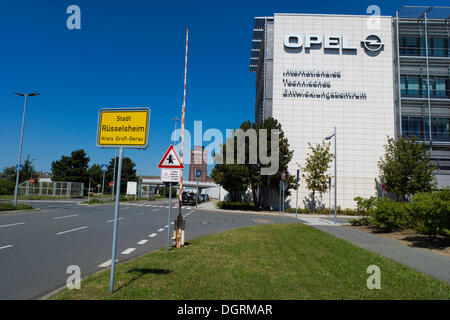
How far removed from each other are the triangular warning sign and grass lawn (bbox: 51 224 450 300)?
2.32 metres

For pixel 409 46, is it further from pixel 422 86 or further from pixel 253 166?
pixel 253 166

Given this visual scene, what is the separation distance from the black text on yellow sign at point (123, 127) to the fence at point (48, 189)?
46084 millimetres

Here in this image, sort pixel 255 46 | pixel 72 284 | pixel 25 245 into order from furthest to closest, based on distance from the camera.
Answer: pixel 255 46, pixel 25 245, pixel 72 284

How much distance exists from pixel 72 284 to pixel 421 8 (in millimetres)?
46179

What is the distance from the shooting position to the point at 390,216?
12570mm

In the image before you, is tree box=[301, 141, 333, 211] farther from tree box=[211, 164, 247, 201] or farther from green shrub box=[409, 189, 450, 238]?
green shrub box=[409, 189, 450, 238]

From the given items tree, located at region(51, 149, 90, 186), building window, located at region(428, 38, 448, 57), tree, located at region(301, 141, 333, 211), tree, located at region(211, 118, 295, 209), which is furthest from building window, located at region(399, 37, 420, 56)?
tree, located at region(51, 149, 90, 186)

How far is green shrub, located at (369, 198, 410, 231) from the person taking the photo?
1225cm

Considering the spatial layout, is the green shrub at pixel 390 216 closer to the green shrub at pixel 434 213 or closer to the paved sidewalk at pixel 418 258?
the green shrub at pixel 434 213

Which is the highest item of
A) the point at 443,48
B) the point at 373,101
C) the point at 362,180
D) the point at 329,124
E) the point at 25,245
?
the point at 443,48

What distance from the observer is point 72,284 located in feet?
15.9
